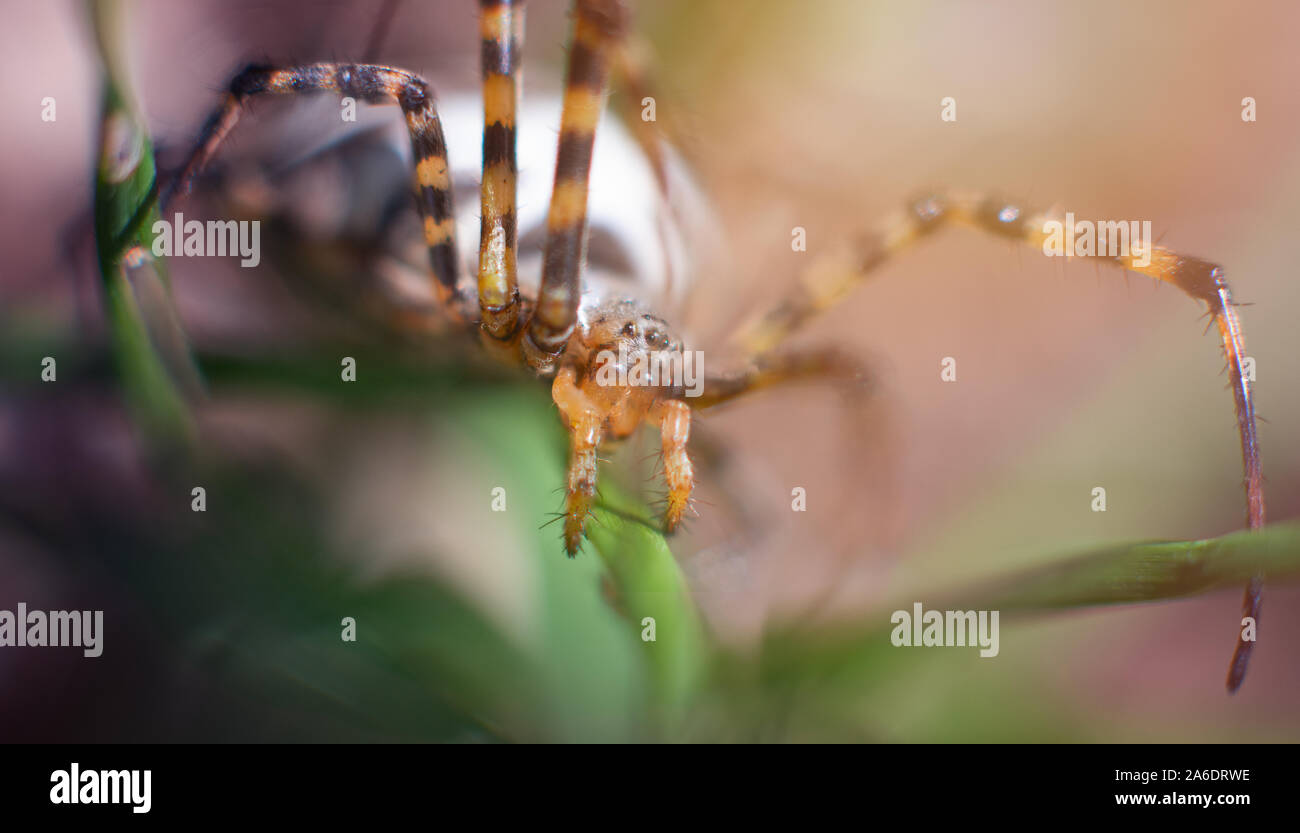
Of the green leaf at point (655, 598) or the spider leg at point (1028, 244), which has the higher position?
the spider leg at point (1028, 244)

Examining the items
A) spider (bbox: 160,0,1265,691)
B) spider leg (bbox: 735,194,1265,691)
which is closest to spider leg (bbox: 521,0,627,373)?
spider (bbox: 160,0,1265,691)

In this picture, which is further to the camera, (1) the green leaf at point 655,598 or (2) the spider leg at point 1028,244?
(2) the spider leg at point 1028,244

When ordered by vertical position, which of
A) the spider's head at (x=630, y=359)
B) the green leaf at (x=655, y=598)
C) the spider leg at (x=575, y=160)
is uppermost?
the spider leg at (x=575, y=160)

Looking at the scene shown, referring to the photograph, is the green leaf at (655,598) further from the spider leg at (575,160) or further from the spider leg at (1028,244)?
the spider leg at (1028,244)

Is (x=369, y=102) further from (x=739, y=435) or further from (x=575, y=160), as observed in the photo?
(x=739, y=435)

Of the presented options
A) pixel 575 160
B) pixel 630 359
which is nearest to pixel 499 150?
pixel 575 160

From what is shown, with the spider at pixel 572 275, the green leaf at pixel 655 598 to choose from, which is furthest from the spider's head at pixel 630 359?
the green leaf at pixel 655 598
